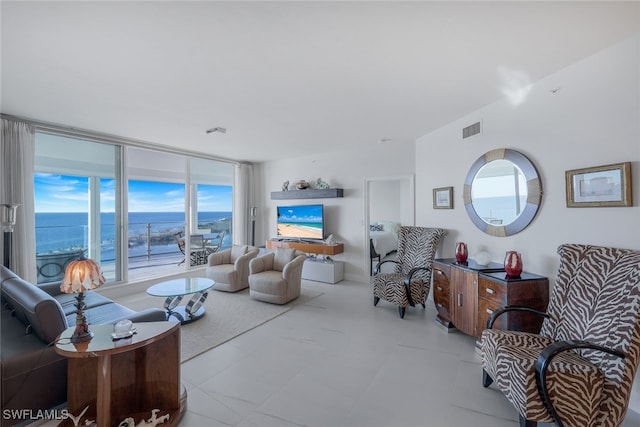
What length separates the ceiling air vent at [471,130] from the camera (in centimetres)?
323

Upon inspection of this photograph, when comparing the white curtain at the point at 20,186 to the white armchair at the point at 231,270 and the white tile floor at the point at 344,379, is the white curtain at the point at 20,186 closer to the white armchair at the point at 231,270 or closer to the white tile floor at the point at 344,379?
the white armchair at the point at 231,270

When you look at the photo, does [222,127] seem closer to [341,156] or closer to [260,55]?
[260,55]

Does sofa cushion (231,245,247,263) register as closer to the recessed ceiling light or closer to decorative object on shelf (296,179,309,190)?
decorative object on shelf (296,179,309,190)

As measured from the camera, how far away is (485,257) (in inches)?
114

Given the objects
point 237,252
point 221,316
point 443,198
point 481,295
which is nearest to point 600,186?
point 481,295

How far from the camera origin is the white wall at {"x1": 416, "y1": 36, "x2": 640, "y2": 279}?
76.0 inches

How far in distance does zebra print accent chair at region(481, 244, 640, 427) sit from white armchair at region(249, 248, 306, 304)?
2.70 metres

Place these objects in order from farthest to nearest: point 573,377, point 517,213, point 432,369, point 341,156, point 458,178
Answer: point 341,156, point 458,178, point 517,213, point 432,369, point 573,377

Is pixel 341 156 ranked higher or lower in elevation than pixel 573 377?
higher

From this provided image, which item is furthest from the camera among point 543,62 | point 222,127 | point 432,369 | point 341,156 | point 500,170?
point 341,156

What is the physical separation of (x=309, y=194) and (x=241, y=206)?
74.5 inches

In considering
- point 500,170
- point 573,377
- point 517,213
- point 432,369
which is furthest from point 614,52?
point 432,369

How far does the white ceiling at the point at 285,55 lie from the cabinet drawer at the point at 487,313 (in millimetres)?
2084

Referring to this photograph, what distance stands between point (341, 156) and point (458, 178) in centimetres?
268
